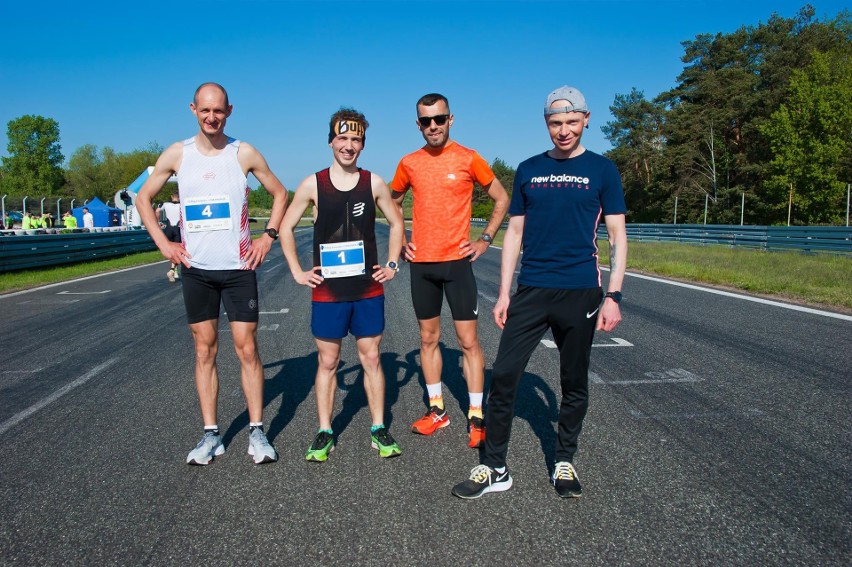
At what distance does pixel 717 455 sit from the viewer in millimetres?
3754

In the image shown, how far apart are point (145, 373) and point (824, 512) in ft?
18.4

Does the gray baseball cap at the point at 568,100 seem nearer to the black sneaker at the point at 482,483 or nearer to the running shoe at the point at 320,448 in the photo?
the black sneaker at the point at 482,483

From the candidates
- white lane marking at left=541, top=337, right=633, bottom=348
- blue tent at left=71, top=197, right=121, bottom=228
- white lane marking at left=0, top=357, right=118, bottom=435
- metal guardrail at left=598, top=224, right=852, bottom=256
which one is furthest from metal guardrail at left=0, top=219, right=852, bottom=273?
blue tent at left=71, top=197, right=121, bottom=228

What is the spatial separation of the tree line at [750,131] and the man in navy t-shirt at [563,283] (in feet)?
154

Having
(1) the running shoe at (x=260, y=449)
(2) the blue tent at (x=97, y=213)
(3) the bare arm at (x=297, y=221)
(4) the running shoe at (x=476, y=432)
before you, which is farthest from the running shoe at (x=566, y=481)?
(2) the blue tent at (x=97, y=213)

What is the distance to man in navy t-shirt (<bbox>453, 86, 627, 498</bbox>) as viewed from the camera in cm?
333

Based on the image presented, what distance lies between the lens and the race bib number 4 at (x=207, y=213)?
388 cm

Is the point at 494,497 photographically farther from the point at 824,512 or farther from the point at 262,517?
the point at 824,512

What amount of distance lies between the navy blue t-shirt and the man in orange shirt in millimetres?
828

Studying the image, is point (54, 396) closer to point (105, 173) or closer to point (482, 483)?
point (482, 483)

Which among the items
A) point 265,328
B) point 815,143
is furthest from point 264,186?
point 815,143

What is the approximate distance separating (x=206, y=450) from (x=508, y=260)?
2.15 metres

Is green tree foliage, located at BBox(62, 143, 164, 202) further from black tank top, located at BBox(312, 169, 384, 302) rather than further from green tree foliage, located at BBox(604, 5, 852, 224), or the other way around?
black tank top, located at BBox(312, 169, 384, 302)

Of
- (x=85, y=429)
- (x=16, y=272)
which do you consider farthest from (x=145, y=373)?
(x=16, y=272)
